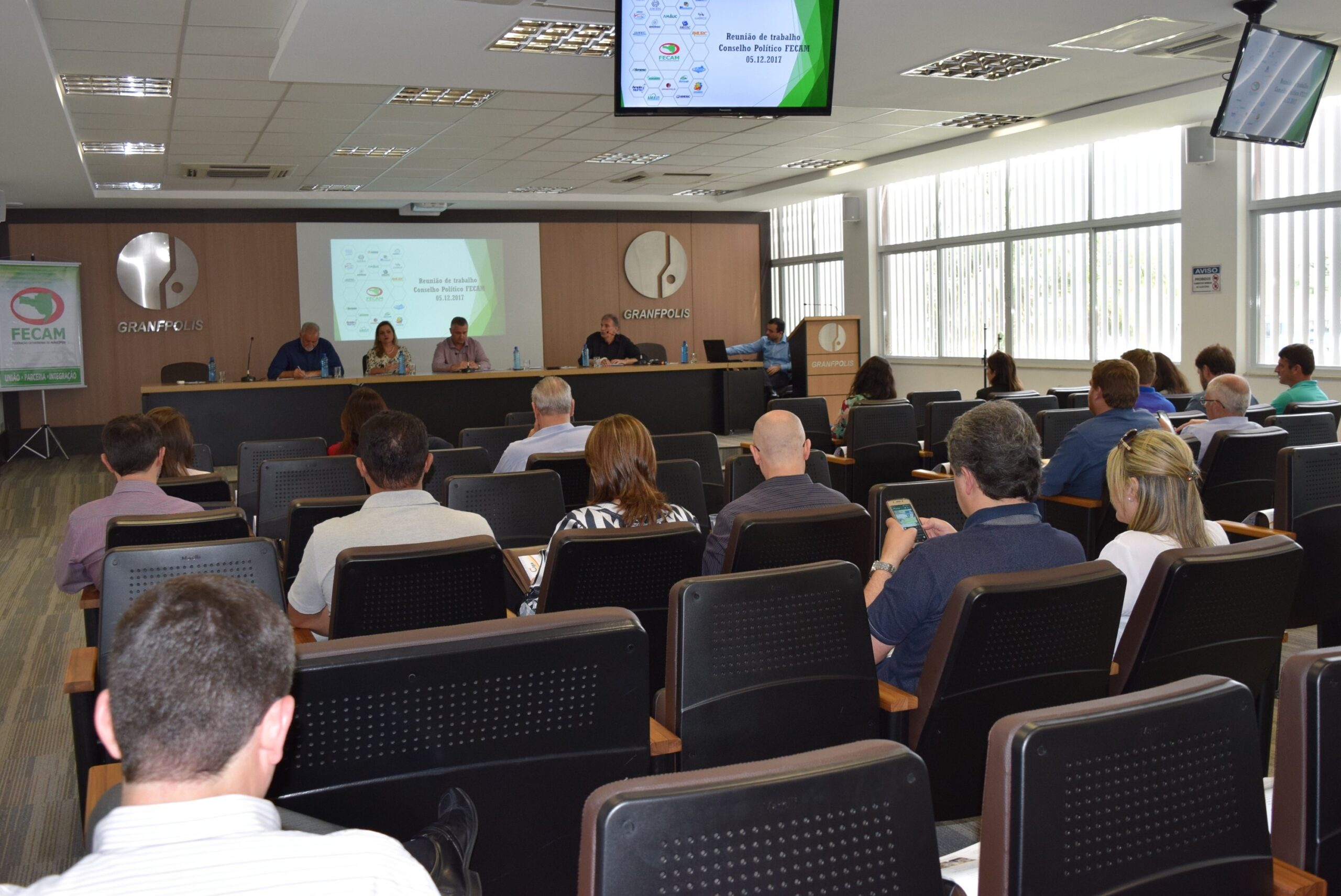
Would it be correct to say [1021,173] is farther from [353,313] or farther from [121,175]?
[121,175]

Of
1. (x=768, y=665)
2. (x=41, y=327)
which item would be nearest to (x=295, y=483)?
(x=768, y=665)

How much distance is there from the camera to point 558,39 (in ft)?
20.5

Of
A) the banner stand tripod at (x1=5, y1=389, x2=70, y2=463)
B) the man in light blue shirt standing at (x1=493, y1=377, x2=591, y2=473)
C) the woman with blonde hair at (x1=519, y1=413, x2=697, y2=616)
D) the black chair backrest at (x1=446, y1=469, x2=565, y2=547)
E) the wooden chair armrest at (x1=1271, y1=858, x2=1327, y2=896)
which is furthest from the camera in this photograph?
the banner stand tripod at (x1=5, y1=389, x2=70, y2=463)

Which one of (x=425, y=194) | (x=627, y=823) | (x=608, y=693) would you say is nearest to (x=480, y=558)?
(x=608, y=693)

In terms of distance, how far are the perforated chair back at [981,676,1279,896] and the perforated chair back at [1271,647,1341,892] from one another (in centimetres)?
7

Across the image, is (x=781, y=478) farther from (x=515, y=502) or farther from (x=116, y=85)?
(x=116, y=85)

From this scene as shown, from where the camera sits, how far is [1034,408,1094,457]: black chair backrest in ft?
19.0

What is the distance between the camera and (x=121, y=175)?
10891 millimetres

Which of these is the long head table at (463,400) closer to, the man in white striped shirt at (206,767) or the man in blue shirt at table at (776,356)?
the man in blue shirt at table at (776,356)

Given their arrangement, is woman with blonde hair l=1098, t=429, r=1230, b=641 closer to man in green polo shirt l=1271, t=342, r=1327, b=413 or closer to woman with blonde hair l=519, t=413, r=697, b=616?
woman with blonde hair l=519, t=413, r=697, b=616

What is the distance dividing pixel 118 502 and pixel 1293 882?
342 centimetres

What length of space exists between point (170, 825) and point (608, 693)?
2.78 feet

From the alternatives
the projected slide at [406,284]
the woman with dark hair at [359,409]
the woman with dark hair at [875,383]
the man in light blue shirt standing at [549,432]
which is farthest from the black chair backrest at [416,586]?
the projected slide at [406,284]

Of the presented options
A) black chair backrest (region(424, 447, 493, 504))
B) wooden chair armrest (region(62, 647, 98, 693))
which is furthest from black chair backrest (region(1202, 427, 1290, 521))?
wooden chair armrest (region(62, 647, 98, 693))
